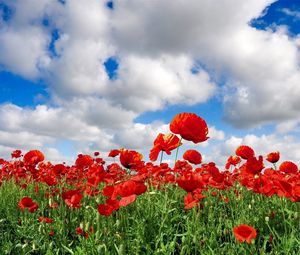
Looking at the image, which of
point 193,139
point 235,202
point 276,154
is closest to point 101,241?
point 193,139

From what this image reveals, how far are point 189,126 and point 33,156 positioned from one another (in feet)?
11.5

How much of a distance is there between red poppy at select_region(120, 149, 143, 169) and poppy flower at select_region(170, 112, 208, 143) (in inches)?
42.6

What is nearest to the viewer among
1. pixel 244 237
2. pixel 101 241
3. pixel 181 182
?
pixel 244 237

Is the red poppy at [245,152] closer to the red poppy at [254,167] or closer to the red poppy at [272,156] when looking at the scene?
the red poppy at [272,156]

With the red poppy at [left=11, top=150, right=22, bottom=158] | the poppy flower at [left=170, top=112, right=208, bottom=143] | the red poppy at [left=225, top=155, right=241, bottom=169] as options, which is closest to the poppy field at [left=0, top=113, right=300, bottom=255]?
the poppy flower at [left=170, top=112, right=208, bottom=143]

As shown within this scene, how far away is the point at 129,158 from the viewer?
171 inches

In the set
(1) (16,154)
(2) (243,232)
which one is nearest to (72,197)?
(2) (243,232)

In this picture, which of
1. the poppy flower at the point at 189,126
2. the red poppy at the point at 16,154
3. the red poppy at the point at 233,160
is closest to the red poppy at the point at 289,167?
the red poppy at the point at 233,160

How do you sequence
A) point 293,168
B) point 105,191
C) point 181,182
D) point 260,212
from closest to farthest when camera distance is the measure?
point 181,182 < point 105,191 < point 260,212 < point 293,168

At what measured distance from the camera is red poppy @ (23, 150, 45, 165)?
5961 mm

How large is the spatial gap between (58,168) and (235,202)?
2684mm

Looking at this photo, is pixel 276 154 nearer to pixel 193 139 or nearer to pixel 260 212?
pixel 260 212

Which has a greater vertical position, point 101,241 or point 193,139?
point 193,139

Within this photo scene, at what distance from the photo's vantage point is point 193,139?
3385mm
